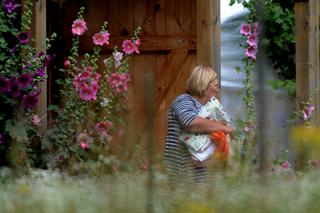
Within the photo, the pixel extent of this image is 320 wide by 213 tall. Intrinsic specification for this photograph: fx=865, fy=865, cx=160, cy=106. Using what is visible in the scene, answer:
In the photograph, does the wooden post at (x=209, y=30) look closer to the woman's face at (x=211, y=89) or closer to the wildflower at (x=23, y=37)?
the woman's face at (x=211, y=89)

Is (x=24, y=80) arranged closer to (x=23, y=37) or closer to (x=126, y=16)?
(x=23, y=37)

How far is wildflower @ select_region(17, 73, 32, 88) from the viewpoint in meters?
6.10

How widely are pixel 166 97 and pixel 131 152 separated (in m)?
5.72

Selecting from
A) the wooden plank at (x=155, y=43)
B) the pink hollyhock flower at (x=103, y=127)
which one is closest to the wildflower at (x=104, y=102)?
the pink hollyhock flower at (x=103, y=127)

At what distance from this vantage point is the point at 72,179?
9.73 feet

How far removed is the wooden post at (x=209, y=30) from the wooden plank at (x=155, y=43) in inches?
72.5

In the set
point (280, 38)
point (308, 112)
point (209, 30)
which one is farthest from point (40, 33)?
point (280, 38)

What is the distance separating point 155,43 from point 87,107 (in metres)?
1.97

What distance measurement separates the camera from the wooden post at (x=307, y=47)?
268 inches

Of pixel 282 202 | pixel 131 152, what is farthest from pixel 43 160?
pixel 282 202

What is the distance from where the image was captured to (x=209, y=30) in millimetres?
6500

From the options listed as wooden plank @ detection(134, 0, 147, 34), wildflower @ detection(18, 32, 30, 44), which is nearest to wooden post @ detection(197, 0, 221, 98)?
wildflower @ detection(18, 32, 30, 44)

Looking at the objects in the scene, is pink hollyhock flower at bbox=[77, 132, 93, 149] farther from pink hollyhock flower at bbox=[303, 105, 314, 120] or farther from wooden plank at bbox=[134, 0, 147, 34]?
wooden plank at bbox=[134, 0, 147, 34]

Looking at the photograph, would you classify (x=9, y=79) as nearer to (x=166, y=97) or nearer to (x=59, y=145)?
(x=59, y=145)
